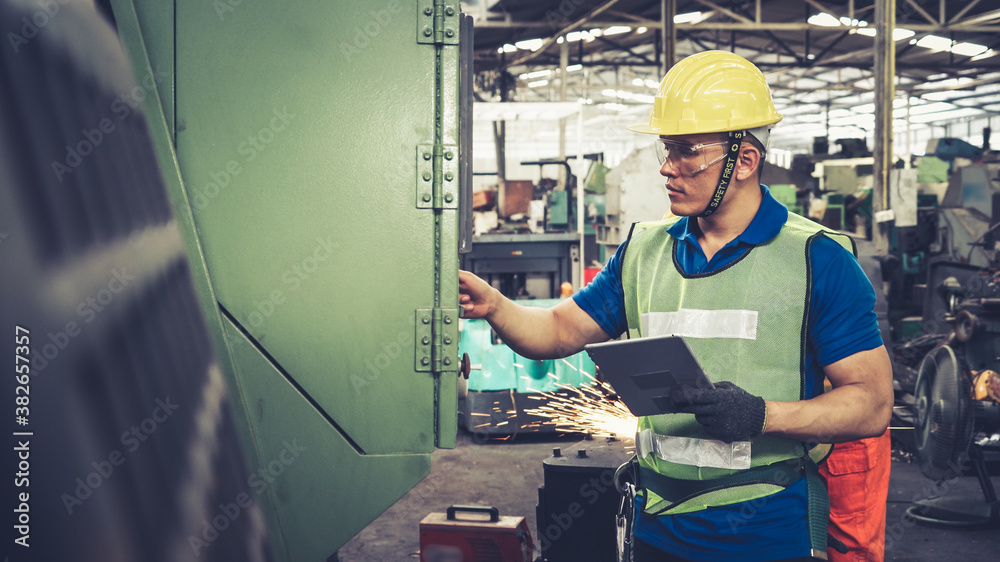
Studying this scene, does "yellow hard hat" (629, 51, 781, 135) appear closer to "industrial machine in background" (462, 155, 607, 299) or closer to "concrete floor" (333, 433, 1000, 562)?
"concrete floor" (333, 433, 1000, 562)

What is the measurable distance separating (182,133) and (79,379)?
786 millimetres

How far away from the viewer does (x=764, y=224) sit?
70.9 inches

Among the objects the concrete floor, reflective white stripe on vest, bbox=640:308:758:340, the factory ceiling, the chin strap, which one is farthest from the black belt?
the factory ceiling

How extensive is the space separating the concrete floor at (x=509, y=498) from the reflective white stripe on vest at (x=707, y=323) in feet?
5.55

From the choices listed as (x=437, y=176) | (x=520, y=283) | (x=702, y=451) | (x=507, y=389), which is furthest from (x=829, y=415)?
(x=520, y=283)

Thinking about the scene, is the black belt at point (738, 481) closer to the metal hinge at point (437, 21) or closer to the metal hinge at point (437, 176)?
the metal hinge at point (437, 176)

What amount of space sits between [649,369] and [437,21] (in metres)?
0.92

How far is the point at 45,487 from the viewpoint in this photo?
118 centimetres

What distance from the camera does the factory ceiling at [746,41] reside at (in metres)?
12.4

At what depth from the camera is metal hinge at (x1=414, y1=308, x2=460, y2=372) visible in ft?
6.13

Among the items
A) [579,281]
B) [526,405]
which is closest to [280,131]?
[526,405]

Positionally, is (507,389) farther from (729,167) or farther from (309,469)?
(729,167)

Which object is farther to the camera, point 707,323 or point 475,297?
point 475,297

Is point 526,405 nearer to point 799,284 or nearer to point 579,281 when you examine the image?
point 579,281
